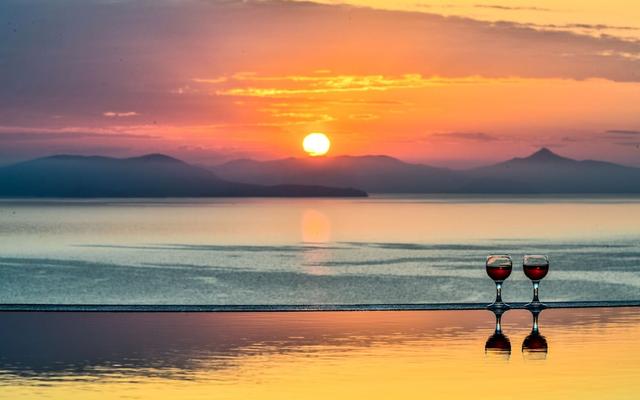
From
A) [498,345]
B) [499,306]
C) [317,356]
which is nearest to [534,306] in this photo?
[499,306]

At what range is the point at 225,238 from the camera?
8288 centimetres

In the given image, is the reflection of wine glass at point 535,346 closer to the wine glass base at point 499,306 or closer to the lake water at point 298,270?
the wine glass base at point 499,306

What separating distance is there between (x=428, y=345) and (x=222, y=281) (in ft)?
111

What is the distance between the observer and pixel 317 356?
7.63m

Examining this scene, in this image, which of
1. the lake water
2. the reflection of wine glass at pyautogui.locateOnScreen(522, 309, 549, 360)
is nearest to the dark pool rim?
the reflection of wine glass at pyautogui.locateOnScreen(522, 309, 549, 360)

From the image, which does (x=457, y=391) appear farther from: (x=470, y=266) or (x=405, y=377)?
(x=470, y=266)

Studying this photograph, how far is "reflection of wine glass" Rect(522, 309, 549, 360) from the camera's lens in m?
7.59

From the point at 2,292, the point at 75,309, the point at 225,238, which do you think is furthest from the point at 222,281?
the point at 225,238

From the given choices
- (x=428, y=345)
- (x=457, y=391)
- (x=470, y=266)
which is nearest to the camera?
(x=457, y=391)

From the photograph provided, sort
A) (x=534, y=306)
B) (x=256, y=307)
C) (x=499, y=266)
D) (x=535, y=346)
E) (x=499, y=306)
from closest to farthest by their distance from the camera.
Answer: (x=535, y=346), (x=499, y=266), (x=499, y=306), (x=534, y=306), (x=256, y=307)

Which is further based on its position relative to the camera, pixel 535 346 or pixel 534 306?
pixel 534 306

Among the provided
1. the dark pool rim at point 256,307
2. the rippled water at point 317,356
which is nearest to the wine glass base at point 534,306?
the rippled water at point 317,356

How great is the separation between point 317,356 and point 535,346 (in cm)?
144

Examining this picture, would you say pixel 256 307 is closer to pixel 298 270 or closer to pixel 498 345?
pixel 498 345
